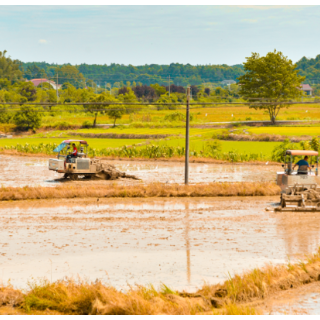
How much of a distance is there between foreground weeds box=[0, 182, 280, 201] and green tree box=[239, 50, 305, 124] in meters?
52.8

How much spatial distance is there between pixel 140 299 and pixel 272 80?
73.0m

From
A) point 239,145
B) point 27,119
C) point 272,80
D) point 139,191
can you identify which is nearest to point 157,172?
point 139,191

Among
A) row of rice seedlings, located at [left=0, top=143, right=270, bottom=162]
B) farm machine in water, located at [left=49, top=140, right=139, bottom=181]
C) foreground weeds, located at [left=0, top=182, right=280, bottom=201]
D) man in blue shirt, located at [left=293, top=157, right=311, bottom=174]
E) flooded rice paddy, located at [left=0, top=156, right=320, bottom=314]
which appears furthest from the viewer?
row of rice seedlings, located at [left=0, top=143, right=270, bottom=162]

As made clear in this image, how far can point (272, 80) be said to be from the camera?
78.4 m

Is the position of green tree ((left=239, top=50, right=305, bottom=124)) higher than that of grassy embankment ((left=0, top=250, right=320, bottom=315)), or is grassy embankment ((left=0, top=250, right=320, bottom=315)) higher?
green tree ((left=239, top=50, right=305, bottom=124))

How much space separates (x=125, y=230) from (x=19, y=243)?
12.4ft

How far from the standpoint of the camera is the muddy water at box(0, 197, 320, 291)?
41.9ft

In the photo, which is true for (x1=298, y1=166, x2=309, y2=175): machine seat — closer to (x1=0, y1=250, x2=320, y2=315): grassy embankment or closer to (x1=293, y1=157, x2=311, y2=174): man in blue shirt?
(x1=293, y1=157, x2=311, y2=174): man in blue shirt

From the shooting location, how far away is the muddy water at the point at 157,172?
3027 centimetres

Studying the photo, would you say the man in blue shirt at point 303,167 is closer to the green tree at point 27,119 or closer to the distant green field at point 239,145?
the distant green field at point 239,145

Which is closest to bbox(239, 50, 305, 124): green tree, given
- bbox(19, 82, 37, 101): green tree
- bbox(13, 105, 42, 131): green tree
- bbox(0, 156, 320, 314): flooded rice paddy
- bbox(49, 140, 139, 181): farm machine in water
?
bbox(13, 105, 42, 131): green tree

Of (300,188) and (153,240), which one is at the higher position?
(300,188)

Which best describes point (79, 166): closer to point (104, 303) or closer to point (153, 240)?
point (153, 240)

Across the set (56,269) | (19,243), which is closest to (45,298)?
(56,269)
